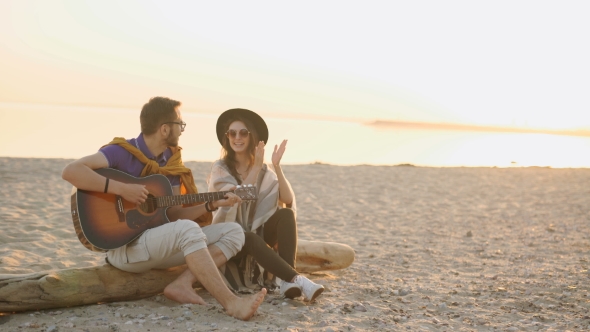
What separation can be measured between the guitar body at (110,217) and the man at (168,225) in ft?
0.24

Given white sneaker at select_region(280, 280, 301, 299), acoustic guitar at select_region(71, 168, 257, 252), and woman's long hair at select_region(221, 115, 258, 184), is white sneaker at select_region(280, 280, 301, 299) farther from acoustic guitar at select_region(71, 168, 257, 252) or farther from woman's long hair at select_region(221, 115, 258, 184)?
woman's long hair at select_region(221, 115, 258, 184)

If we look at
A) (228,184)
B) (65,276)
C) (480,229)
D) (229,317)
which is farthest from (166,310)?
(480,229)

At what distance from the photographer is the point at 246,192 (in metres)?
4.32

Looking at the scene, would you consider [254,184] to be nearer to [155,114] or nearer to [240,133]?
[240,133]

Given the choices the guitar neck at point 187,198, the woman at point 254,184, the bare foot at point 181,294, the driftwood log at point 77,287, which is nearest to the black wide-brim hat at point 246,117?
the woman at point 254,184

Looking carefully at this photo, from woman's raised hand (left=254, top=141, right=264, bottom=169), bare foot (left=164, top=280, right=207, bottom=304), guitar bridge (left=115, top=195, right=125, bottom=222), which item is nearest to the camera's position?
guitar bridge (left=115, top=195, right=125, bottom=222)

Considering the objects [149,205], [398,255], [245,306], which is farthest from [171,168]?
[398,255]

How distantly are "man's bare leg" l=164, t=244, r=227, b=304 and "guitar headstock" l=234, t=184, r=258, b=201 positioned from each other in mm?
414

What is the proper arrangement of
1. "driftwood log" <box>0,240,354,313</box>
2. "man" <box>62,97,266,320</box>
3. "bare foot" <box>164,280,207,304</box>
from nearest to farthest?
"driftwood log" <box>0,240,354,313</box>, "man" <box>62,97,266,320</box>, "bare foot" <box>164,280,207,304</box>

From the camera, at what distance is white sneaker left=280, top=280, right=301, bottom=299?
14.0 ft

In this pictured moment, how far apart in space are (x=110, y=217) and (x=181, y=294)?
2.44 feet

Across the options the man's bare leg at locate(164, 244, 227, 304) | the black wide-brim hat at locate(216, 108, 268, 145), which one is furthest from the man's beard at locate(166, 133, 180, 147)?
the man's bare leg at locate(164, 244, 227, 304)

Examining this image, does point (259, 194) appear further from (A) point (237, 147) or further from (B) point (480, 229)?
(B) point (480, 229)

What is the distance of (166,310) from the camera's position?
406cm
